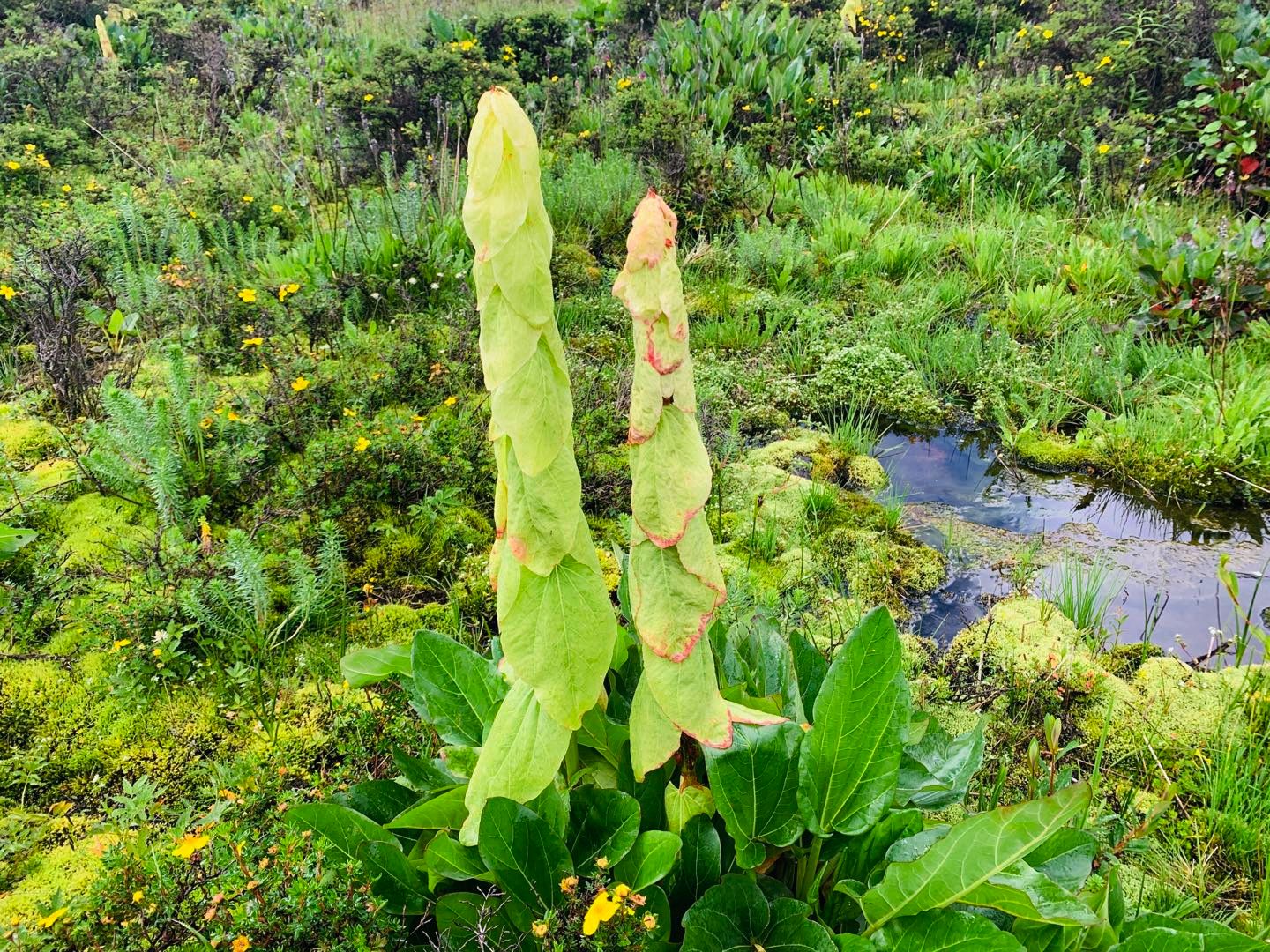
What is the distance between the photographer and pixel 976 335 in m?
4.93

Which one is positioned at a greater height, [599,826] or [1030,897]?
[1030,897]

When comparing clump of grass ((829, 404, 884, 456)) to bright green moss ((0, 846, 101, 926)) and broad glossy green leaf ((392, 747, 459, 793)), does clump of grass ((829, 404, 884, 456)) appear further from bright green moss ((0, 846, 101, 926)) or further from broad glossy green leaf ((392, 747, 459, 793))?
bright green moss ((0, 846, 101, 926))

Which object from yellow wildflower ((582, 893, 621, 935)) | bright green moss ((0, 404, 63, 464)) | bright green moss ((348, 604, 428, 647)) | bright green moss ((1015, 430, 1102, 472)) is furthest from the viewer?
bright green moss ((1015, 430, 1102, 472))

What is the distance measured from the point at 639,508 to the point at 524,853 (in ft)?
2.02

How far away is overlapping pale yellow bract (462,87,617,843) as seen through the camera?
3.32ft

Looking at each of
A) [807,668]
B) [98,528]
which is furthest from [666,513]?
[98,528]

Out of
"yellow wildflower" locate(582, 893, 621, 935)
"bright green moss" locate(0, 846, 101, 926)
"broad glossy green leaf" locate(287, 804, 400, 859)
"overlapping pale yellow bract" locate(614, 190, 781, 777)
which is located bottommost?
"bright green moss" locate(0, 846, 101, 926)

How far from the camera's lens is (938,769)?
1.58m

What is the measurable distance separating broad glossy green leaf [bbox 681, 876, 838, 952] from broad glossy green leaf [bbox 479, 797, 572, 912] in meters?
0.23

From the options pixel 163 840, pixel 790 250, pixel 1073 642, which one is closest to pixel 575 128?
pixel 790 250

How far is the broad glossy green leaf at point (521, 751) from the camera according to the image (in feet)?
4.13

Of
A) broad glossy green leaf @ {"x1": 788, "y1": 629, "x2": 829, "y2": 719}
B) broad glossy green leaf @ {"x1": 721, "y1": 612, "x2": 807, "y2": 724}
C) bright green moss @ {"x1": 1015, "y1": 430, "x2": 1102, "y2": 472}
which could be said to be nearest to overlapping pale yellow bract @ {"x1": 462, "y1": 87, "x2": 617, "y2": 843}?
broad glossy green leaf @ {"x1": 721, "y1": 612, "x2": 807, "y2": 724}

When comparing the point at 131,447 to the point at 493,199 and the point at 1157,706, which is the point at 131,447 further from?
the point at 1157,706

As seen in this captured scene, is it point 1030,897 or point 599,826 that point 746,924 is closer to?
point 599,826
